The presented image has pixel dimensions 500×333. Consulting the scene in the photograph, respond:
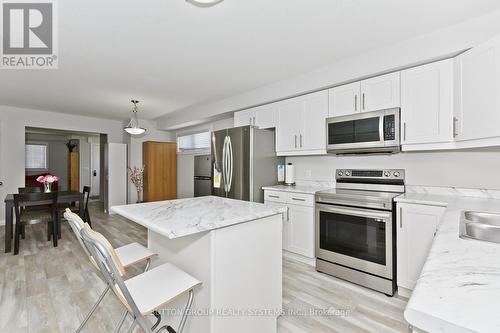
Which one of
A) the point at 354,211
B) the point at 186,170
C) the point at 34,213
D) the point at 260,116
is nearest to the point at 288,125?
the point at 260,116

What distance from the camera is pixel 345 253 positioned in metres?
2.54

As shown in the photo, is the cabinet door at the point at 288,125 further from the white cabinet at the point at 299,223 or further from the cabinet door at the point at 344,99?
the white cabinet at the point at 299,223

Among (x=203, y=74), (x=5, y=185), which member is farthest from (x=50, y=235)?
(x=203, y=74)

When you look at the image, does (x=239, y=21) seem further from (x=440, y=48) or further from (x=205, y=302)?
(x=205, y=302)

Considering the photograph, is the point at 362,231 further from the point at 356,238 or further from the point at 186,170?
the point at 186,170

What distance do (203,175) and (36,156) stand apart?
6.81 meters

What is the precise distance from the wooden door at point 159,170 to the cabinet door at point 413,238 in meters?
5.43

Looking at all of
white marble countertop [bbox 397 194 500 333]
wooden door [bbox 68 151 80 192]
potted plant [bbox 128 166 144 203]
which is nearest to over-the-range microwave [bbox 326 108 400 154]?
white marble countertop [bbox 397 194 500 333]

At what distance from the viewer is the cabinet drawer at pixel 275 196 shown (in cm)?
320

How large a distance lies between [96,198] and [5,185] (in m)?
3.90

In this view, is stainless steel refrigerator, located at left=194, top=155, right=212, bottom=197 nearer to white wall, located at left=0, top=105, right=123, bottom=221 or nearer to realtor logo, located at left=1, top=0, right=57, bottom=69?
realtor logo, located at left=1, top=0, right=57, bottom=69

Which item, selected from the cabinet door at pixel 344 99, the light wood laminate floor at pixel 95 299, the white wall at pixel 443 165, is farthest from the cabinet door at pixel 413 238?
the cabinet door at pixel 344 99

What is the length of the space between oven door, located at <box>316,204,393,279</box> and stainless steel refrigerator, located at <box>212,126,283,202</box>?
1018 millimetres

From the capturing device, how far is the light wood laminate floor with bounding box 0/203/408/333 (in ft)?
6.09
